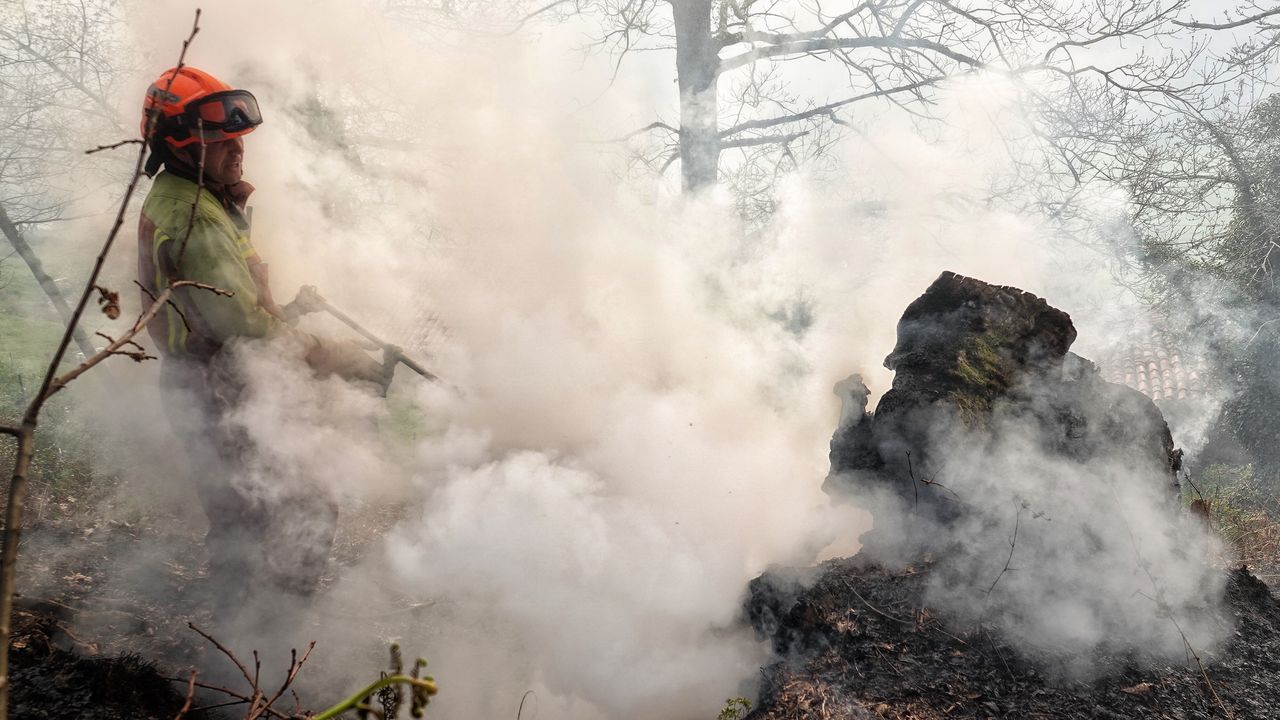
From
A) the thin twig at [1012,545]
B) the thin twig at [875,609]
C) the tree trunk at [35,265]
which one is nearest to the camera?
the thin twig at [875,609]

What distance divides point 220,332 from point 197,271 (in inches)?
11.4

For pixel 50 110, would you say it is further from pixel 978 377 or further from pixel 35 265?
pixel 978 377

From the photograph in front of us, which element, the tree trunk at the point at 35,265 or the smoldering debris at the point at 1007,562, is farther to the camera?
the tree trunk at the point at 35,265

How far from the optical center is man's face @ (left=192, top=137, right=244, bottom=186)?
3.07 meters

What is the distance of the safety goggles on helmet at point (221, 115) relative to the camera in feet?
9.68

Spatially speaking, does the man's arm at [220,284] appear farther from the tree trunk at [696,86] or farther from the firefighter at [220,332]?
the tree trunk at [696,86]

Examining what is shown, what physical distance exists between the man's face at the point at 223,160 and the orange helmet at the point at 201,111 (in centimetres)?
6

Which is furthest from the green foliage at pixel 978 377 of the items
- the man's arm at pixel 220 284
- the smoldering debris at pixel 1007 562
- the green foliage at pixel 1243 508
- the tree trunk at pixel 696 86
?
the tree trunk at pixel 696 86

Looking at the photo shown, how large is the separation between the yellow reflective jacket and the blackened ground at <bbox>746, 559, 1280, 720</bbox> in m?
2.80

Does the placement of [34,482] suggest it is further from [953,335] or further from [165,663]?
[953,335]

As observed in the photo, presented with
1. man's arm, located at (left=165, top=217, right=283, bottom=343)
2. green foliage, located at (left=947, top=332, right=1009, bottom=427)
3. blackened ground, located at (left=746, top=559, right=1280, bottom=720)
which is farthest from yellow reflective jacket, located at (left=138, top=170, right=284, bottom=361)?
green foliage, located at (left=947, top=332, right=1009, bottom=427)

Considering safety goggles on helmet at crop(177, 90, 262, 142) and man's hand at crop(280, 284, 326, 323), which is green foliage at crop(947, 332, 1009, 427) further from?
safety goggles on helmet at crop(177, 90, 262, 142)

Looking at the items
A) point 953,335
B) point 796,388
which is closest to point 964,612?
point 953,335

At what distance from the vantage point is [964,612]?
337cm
